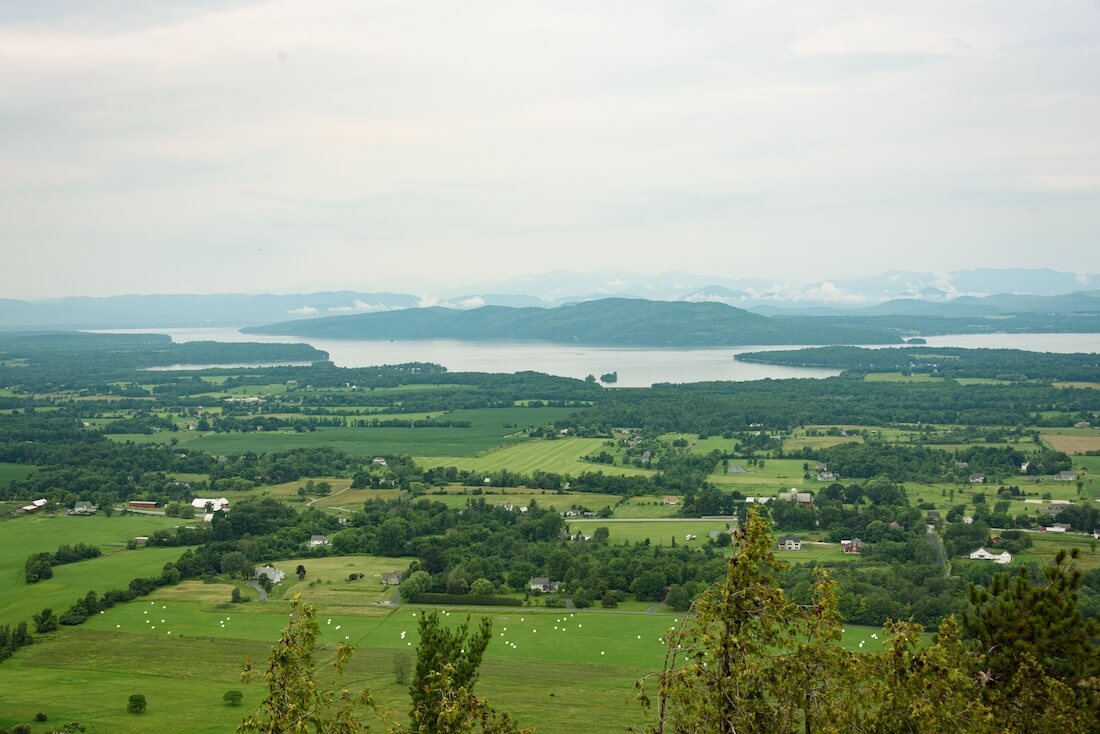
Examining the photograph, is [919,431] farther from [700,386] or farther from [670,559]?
[670,559]

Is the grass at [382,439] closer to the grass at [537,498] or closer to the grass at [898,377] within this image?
the grass at [537,498]

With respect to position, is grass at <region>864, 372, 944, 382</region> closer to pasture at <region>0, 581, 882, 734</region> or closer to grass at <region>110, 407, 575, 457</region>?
grass at <region>110, 407, 575, 457</region>

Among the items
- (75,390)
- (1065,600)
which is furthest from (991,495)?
(75,390)

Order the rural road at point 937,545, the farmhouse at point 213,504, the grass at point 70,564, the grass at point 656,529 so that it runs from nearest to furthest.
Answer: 1. the grass at point 70,564
2. the rural road at point 937,545
3. the grass at point 656,529
4. the farmhouse at point 213,504

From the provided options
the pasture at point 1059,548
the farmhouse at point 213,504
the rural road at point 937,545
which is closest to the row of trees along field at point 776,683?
the rural road at point 937,545

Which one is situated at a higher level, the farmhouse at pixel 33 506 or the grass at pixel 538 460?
the grass at pixel 538 460

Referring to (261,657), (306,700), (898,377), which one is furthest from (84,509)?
(898,377)
